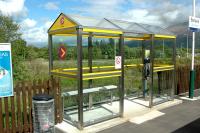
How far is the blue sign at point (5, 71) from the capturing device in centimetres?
433

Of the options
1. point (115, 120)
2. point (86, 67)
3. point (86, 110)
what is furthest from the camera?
point (86, 67)

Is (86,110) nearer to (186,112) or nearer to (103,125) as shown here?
(103,125)

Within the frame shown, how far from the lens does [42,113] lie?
14.6 feet

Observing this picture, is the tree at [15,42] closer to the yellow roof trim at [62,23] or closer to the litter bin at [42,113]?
the yellow roof trim at [62,23]

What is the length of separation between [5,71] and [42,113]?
1.09 m

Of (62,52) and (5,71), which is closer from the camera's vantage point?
(5,71)

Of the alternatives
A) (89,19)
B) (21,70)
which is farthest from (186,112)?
(21,70)

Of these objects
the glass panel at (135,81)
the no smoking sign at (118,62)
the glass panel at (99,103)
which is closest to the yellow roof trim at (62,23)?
the glass panel at (99,103)

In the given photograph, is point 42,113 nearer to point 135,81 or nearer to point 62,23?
point 62,23

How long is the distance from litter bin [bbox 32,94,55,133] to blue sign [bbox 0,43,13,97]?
0.55 m

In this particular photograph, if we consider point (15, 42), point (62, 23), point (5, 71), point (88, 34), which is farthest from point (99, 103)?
point (15, 42)

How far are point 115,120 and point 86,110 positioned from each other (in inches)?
41.6

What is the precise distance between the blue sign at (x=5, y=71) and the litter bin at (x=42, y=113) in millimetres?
550

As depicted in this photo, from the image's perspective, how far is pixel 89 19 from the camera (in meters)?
5.60
